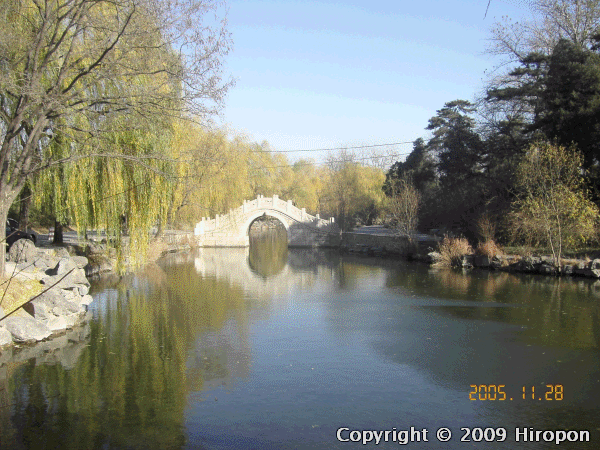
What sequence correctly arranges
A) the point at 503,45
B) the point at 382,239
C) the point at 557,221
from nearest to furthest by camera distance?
the point at 557,221, the point at 503,45, the point at 382,239

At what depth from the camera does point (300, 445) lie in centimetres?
530

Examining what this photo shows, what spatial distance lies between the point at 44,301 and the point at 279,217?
73.9 ft

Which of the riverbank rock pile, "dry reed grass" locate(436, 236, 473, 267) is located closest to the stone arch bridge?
"dry reed grass" locate(436, 236, 473, 267)

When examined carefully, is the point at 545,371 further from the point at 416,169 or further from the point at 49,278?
the point at 416,169

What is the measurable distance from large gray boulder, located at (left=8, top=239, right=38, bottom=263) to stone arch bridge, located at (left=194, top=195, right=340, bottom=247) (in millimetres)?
18818

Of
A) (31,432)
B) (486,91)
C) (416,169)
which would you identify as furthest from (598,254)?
(31,432)

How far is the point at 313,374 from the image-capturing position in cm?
738

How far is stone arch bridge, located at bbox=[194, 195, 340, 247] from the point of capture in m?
30.6

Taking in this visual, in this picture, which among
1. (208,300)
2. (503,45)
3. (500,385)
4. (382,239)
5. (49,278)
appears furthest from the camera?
(382,239)

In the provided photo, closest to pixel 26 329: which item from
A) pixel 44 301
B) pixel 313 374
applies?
pixel 44 301

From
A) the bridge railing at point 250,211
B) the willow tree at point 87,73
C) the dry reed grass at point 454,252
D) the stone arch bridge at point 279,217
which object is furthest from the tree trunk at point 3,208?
the stone arch bridge at point 279,217

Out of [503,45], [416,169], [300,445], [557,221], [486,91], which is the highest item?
[503,45]

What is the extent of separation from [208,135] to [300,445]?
23.7 m

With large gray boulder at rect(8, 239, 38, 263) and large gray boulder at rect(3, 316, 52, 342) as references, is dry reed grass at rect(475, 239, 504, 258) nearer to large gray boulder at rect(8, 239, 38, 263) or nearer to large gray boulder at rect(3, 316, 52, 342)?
large gray boulder at rect(8, 239, 38, 263)
